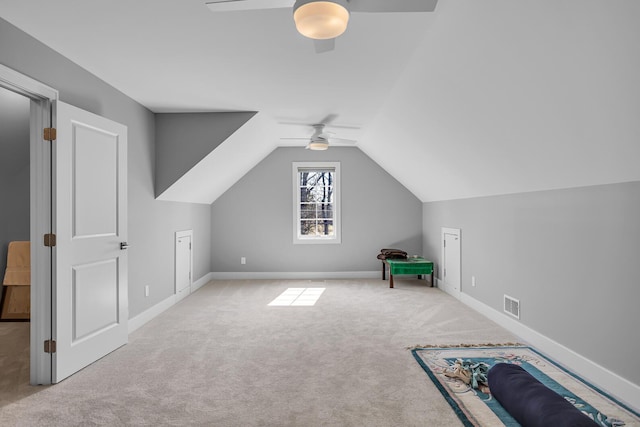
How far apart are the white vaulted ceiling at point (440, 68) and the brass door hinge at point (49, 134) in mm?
590

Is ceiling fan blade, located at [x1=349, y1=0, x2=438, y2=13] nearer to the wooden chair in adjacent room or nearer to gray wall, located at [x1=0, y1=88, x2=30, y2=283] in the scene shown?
gray wall, located at [x1=0, y1=88, x2=30, y2=283]

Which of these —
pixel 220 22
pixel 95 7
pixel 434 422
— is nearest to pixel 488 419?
pixel 434 422

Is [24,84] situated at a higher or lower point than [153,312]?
higher

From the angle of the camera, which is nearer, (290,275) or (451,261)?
(451,261)

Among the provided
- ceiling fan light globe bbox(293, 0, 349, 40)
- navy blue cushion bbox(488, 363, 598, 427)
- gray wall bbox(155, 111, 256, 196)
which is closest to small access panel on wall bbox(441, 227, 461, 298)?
navy blue cushion bbox(488, 363, 598, 427)

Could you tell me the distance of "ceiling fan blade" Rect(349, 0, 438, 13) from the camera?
1.76 m

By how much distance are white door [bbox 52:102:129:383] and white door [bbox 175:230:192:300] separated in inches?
65.2

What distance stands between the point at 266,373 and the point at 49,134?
90.7 inches

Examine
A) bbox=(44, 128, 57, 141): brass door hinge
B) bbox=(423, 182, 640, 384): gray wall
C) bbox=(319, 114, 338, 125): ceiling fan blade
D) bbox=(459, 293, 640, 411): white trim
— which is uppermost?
bbox=(319, 114, 338, 125): ceiling fan blade

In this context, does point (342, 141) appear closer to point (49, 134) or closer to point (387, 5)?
point (49, 134)

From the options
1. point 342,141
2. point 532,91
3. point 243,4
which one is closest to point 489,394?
point 532,91

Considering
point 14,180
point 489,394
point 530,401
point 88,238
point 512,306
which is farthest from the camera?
point 14,180

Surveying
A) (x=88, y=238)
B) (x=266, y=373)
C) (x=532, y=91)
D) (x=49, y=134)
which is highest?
(x=532, y=91)

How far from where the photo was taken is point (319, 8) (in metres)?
1.57
